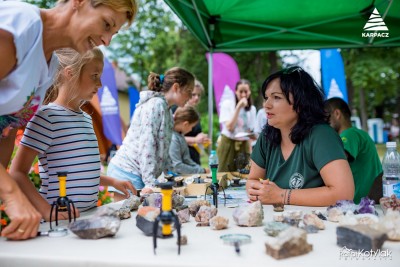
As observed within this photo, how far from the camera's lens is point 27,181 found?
1515 mm

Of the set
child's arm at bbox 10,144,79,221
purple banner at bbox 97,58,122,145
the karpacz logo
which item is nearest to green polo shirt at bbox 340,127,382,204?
the karpacz logo

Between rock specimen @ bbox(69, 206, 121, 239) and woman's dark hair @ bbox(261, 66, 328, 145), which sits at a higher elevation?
woman's dark hair @ bbox(261, 66, 328, 145)

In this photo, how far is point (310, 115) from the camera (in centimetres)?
210

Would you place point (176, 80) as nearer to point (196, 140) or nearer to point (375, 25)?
point (196, 140)

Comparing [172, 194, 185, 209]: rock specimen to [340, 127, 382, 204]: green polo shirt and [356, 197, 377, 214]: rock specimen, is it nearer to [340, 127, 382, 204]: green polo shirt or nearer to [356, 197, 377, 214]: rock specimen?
[356, 197, 377, 214]: rock specimen

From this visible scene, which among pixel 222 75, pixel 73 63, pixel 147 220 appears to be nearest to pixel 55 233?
pixel 147 220

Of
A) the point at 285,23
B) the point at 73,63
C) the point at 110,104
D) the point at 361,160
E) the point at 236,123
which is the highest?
the point at 285,23

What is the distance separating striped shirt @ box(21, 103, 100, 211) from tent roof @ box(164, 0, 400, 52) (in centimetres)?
221

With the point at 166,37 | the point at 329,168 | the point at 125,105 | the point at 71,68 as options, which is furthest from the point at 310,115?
the point at 125,105

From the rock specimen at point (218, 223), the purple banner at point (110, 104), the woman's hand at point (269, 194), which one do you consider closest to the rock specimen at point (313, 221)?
the rock specimen at point (218, 223)

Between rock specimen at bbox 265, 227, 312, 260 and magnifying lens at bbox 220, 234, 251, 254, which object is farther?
magnifying lens at bbox 220, 234, 251, 254

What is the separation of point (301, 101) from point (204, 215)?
986 millimetres

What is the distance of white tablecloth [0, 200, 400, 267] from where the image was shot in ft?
3.10

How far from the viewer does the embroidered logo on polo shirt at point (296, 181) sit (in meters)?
2.01
